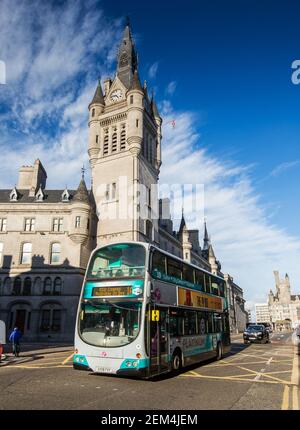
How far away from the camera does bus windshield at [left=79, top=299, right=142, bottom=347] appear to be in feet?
36.4

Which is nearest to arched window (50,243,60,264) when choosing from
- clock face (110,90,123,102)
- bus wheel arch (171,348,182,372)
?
clock face (110,90,123,102)

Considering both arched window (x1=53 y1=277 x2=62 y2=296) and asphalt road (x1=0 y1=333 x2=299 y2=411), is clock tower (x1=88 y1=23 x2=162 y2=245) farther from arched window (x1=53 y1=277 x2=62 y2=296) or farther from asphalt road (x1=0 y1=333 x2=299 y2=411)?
asphalt road (x1=0 y1=333 x2=299 y2=411)

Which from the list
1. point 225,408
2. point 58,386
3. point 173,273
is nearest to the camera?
point 225,408

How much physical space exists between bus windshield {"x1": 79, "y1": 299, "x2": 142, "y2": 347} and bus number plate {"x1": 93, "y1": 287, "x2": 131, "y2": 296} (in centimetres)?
28

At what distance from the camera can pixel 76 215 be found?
41.0 m

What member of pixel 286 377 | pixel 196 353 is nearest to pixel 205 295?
pixel 196 353

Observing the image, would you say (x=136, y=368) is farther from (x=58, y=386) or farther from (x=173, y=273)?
(x=173, y=273)

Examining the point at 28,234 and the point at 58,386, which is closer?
the point at 58,386

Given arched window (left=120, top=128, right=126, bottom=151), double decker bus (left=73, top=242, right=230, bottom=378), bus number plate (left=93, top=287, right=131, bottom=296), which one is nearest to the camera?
double decker bus (left=73, top=242, right=230, bottom=378)

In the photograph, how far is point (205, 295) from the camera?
57.7 feet

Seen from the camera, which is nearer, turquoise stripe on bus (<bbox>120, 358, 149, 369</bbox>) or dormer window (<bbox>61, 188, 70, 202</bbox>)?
turquoise stripe on bus (<bbox>120, 358, 149, 369</bbox>)

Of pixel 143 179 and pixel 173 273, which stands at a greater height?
pixel 143 179

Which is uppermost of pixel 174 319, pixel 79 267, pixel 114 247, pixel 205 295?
pixel 79 267

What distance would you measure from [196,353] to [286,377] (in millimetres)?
4047
